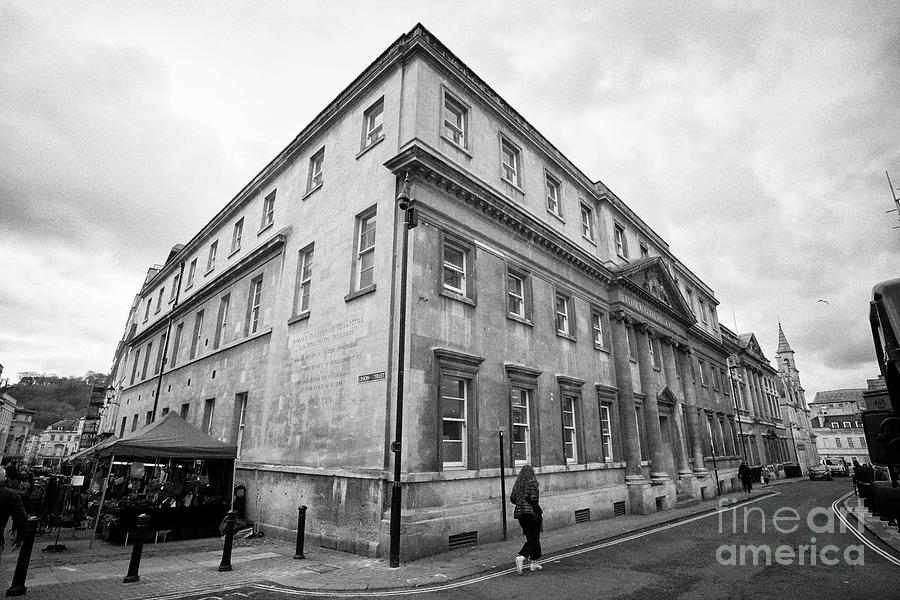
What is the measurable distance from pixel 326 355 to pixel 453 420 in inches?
171

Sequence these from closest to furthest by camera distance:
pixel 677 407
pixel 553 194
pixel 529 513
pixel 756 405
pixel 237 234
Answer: pixel 529 513 → pixel 553 194 → pixel 237 234 → pixel 677 407 → pixel 756 405

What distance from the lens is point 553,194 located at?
20.1 meters

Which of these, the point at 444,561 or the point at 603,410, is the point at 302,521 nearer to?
the point at 444,561

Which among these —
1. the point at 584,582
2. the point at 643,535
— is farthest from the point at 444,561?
the point at 643,535

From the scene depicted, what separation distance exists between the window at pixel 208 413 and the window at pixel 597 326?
1679 cm

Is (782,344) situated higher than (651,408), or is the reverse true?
(782,344)

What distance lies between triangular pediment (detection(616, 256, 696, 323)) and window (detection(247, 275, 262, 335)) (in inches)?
637

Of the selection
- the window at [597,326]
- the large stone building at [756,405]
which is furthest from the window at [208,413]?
the large stone building at [756,405]

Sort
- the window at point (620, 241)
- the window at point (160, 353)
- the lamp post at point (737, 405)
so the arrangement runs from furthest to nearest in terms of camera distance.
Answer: the lamp post at point (737, 405) → the window at point (160, 353) → the window at point (620, 241)

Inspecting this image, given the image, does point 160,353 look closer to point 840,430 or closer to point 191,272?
point 191,272

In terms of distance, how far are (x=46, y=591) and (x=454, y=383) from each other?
8870mm

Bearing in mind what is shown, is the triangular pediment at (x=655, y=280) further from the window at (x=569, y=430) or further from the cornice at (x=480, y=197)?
the window at (x=569, y=430)

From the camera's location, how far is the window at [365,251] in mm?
13797

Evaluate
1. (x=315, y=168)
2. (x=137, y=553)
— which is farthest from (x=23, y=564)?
(x=315, y=168)
